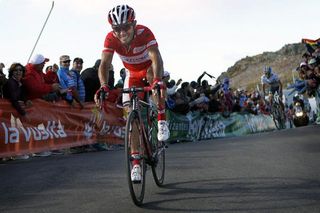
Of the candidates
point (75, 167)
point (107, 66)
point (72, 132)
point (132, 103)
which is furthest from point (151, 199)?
point (72, 132)

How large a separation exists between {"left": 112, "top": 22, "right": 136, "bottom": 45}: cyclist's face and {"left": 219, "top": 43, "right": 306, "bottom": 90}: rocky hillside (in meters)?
114

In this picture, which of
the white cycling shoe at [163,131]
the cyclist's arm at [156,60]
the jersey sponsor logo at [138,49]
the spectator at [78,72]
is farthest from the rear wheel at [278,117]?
the white cycling shoe at [163,131]

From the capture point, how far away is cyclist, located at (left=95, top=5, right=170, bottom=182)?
564 cm

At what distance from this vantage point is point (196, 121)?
17828mm

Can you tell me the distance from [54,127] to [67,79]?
131 cm

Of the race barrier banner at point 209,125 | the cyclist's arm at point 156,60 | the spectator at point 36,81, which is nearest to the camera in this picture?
the cyclist's arm at point 156,60

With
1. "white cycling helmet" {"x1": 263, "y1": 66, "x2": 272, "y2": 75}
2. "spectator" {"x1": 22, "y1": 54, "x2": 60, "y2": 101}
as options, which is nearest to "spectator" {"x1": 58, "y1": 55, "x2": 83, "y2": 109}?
"spectator" {"x1": 22, "y1": 54, "x2": 60, "y2": 101}

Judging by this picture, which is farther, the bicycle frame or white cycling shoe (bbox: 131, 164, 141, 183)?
the bicycle frame

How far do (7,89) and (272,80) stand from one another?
12910mm

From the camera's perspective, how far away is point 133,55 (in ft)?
21.1

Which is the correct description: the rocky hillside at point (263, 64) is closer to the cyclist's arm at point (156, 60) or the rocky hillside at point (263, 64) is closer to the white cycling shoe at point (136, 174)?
the cyclist's arm at point (156, 60)

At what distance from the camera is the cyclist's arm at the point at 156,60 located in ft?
19.9

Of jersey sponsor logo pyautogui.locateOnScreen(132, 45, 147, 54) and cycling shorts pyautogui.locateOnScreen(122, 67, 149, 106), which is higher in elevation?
jersey sponsor logo pyautogui.locateOnScreen(132, 45, 147, 54)

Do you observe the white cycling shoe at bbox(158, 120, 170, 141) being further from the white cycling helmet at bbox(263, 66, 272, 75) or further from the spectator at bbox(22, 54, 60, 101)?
the white cycling helmet at bbox(263, 66, 272, 75)
